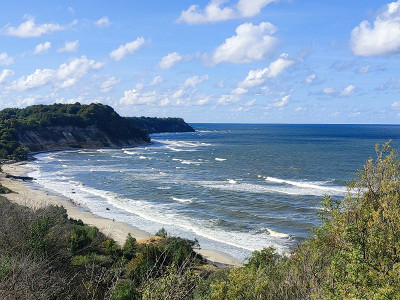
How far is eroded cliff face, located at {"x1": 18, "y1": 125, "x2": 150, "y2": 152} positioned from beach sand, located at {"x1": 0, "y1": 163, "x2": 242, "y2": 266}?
5145cm

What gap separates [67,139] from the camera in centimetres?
12644

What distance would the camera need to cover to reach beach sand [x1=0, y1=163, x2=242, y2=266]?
94.0ft

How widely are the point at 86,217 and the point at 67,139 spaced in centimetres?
9294

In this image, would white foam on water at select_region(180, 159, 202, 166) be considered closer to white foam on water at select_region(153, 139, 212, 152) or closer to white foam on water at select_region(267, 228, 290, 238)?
white foam on water at select_region(153, 139, 212, 152)

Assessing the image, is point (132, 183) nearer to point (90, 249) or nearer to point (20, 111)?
point (90, 249)

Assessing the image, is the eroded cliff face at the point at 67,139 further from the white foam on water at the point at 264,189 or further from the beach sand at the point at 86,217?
the white foam on water at the point at 264,189

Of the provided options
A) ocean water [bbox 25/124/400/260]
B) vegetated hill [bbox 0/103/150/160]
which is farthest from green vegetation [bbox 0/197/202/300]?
vegetated hill [bbox 0/103/150/160]

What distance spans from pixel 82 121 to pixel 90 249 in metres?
118

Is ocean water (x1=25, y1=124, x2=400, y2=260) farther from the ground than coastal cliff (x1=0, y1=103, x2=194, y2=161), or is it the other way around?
coastal cliff (x1=0, y1=103, x2=194, y2=161)

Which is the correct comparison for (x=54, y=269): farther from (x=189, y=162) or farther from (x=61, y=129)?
(x=61, y=129)

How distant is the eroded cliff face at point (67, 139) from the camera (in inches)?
4458

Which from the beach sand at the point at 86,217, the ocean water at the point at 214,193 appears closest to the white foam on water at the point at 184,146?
the ocean water at the point at 214,193

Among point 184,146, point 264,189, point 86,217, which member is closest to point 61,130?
point 184,146

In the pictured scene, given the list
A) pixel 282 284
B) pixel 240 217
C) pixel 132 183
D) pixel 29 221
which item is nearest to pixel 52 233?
pixel 29 221
